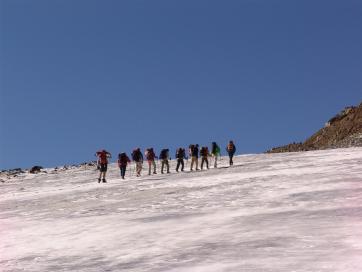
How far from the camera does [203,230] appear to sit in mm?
11086

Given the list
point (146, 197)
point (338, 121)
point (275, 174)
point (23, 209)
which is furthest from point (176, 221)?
point (338, 121)

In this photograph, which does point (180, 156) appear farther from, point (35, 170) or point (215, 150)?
point (35, 170)

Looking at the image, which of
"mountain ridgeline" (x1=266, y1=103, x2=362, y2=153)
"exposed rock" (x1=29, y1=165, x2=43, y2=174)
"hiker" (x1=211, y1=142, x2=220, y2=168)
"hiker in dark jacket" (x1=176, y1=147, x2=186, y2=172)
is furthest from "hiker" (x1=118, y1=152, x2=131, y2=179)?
"mountain ridgeline" (x1=266, y1=103, x2=362, y2=153)

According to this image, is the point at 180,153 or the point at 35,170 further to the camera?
the point at 35,170

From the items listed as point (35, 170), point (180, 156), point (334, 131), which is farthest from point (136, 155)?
point (334, 131)

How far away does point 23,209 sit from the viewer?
1947 centimetres

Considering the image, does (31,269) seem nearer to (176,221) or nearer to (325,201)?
(176,221)

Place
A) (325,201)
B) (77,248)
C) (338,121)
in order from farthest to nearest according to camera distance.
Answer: (338,121) < (325,201) < (77,248)

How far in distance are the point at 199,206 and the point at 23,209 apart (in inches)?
298

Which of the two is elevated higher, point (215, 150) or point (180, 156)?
point (215, 150)

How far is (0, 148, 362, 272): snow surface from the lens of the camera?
837 cm

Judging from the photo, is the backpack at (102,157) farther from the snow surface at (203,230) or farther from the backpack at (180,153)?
the snow surface at (203,230)

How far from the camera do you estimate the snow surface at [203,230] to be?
27.5 feet

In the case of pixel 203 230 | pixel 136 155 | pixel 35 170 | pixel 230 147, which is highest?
pixel 230 147
